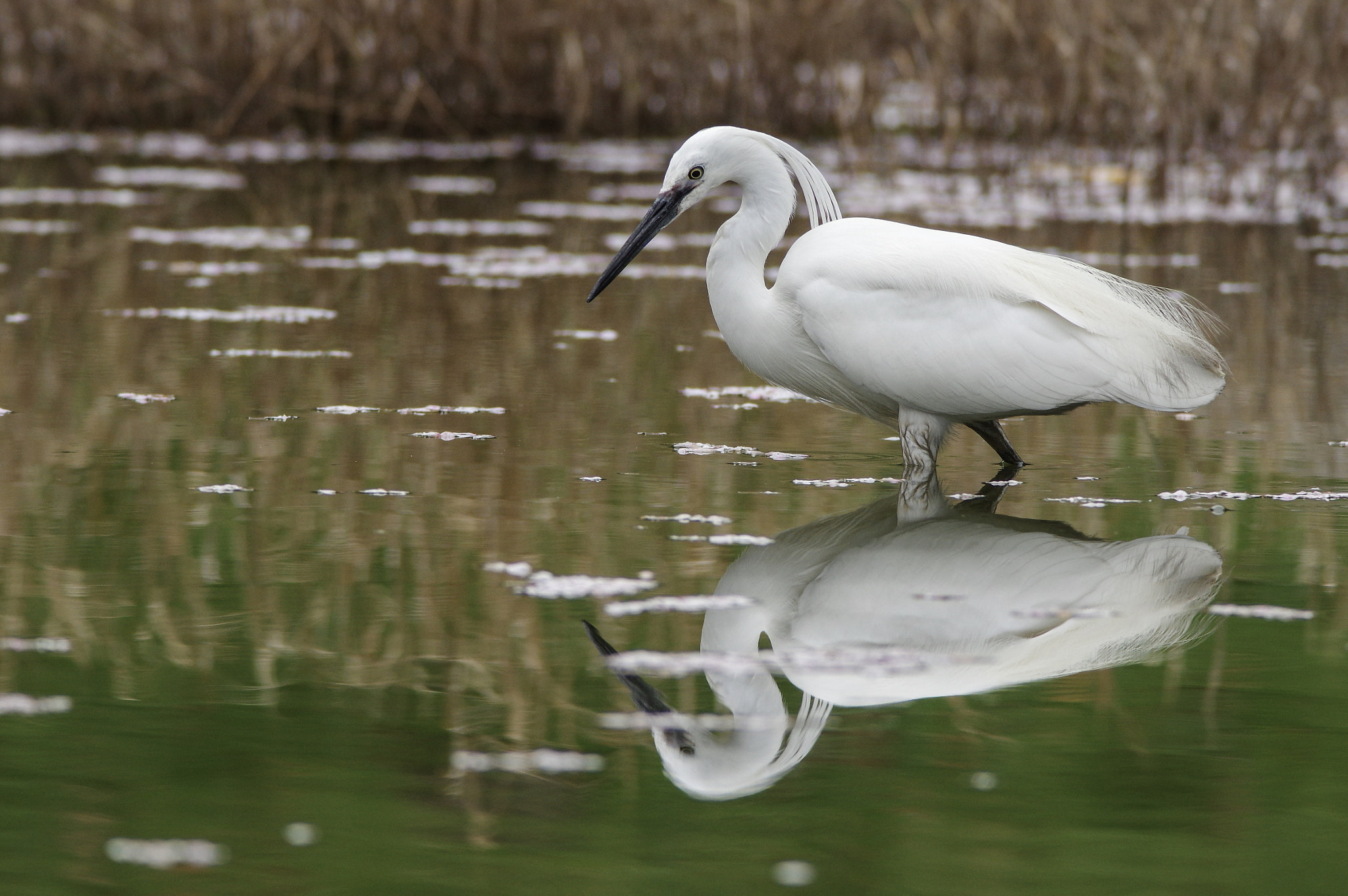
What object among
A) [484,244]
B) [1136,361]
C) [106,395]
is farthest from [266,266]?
[1136,361]

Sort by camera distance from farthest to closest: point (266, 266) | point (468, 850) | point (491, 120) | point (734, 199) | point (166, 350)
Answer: point (491, 120)
point (734, 199)
point (266, 266)
point (166, 350)
point (468, 850)

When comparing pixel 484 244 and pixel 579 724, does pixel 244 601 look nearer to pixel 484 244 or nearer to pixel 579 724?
pixel 579 724

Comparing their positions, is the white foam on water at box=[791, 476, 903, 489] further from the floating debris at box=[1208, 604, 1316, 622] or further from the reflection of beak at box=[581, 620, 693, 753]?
the reflection of beak at box=[581, 620, 693, 753]

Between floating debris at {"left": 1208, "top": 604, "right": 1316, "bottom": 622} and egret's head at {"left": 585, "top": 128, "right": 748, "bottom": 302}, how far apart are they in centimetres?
217

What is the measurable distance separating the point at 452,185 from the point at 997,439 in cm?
836

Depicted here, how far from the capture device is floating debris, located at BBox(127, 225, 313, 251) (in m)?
10.1

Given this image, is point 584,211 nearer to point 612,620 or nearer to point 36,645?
point 612,620

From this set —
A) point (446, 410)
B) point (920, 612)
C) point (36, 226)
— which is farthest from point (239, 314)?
point (920, 612)

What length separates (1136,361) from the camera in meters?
5.23

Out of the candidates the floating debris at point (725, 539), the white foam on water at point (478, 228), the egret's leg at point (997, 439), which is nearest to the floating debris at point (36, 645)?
the floating debris at point (725, 539)

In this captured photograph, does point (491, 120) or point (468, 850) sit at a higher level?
point (491, 120)

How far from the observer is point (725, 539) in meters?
4.56

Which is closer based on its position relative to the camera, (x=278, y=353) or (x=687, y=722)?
(x=687, y=722)

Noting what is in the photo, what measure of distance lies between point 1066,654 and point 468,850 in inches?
57.3
